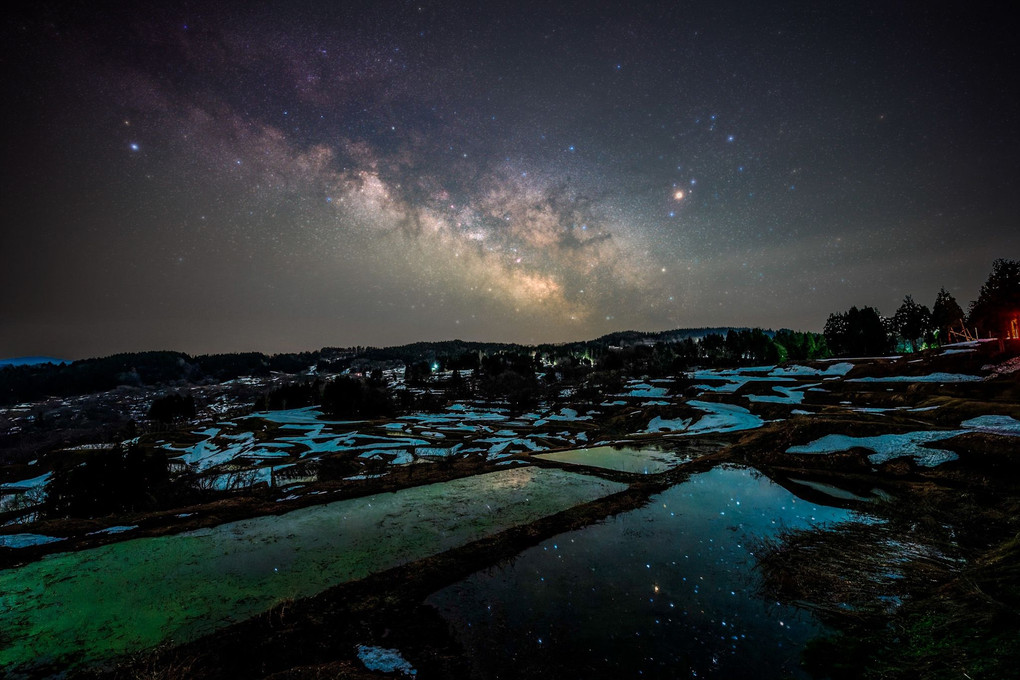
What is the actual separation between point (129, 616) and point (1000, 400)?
5438cm

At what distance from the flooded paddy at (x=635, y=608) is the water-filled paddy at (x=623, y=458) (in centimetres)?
1225

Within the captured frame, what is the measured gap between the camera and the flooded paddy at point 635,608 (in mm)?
8109

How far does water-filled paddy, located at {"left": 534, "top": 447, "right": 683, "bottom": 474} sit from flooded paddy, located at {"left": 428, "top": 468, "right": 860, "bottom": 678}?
12245 millimetres

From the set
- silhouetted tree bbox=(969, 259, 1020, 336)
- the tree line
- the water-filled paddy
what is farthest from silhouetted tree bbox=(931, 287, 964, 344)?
the water-filled paddy

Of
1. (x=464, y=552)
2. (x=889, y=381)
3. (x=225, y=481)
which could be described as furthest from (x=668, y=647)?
(x=889, y=381)

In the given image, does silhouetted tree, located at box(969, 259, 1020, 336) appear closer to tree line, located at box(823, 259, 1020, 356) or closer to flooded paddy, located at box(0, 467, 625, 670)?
tree line, located at box(823, 259, 1020, 356)

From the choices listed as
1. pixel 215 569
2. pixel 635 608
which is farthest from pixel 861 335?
pixel 215 569

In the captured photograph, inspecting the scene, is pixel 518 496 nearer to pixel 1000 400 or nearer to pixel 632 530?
pixel 632 530

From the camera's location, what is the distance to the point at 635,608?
32.9ft

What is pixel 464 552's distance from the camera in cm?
1375

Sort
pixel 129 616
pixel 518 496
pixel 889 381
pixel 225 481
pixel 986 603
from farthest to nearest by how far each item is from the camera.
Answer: pixel 889 381 → pixel 225 481 → pixel 518 496 → pixel 129 616 → pixel 986 603

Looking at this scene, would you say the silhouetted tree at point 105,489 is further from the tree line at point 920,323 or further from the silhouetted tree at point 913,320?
A: the silhouetted tree at point 913,320

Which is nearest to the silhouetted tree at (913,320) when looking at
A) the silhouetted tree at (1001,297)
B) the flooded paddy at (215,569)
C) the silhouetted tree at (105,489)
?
the silhouetted tree at (1001,297)

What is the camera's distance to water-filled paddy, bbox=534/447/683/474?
2856 centimetres
